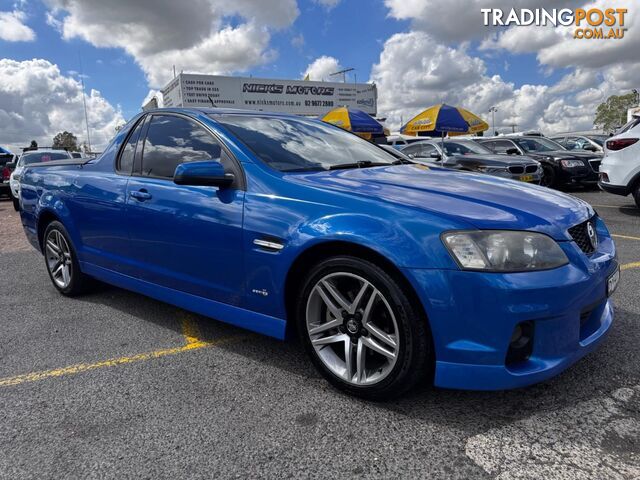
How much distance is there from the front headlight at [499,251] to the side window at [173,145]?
1.59m

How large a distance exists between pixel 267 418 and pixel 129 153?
7.58 ft

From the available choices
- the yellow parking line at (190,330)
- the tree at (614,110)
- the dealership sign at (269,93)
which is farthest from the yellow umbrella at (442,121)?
the tree at (614,110)

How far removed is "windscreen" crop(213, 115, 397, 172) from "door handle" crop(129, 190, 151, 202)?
2.17ft

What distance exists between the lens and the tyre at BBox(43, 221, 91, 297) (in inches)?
162

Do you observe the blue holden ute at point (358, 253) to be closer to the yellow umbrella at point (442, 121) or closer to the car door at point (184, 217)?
the car door at point (184, 217)

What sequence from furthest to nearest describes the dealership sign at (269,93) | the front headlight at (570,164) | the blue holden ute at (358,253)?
the dealership sign at (269,93)
the front headlight at (570,164)
the blue holden ute at (358,253)

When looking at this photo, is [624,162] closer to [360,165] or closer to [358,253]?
[360,165]

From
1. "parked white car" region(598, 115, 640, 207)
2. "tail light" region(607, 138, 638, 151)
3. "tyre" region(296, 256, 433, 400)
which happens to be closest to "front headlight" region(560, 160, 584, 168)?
"parked white car" region(598, 115, 640, 207)

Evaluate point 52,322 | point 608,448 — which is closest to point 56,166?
point 52,322

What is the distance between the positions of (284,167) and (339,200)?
599 millimetres

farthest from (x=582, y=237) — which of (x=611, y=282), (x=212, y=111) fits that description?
(x=212, y=111)

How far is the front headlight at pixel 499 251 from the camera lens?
200 centimetres

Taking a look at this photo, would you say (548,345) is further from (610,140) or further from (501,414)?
(610,140)

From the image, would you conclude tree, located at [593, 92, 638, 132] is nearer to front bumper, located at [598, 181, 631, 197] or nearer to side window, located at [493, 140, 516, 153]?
side window, located at [493, 140, 516, 153]
